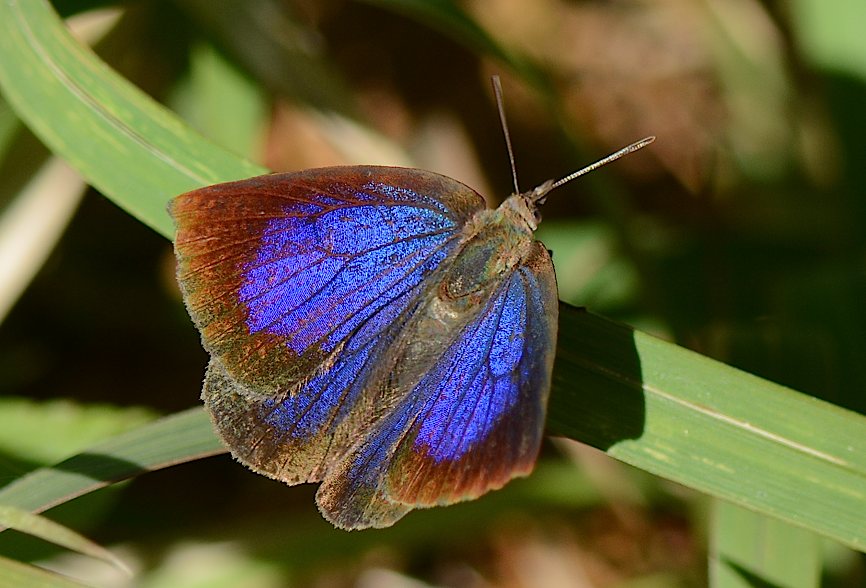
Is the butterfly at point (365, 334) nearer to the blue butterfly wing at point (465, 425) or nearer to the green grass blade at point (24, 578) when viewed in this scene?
the blue butterfly wing at point (465, 425)

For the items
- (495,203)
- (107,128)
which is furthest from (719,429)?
(495,203)

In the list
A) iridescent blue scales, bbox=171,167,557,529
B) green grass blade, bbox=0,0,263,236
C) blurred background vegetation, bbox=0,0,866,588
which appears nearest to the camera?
iridescent blue scales, bbox=171,167,557,529

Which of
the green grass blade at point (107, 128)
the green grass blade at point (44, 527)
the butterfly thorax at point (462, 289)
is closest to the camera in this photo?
the green grass blade at point (44, 527)

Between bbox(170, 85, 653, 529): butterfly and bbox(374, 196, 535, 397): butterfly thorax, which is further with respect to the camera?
bbox(374, 196, 535, 397): butterfly thorax

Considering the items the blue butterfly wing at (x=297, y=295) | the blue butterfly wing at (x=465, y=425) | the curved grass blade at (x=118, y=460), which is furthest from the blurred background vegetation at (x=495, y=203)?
the blue butterfly wing at (x=465, y=425)

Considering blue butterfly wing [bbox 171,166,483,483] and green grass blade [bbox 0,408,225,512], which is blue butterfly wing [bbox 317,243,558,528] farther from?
green grass blade [bbox 0,408,225,512]

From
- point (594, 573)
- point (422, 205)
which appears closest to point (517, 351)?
point (422, 205)

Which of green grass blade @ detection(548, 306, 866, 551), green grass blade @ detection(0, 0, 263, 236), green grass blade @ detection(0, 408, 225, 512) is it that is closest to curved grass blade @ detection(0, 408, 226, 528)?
green grass blade @ detection(0, 408, 225, 512)
